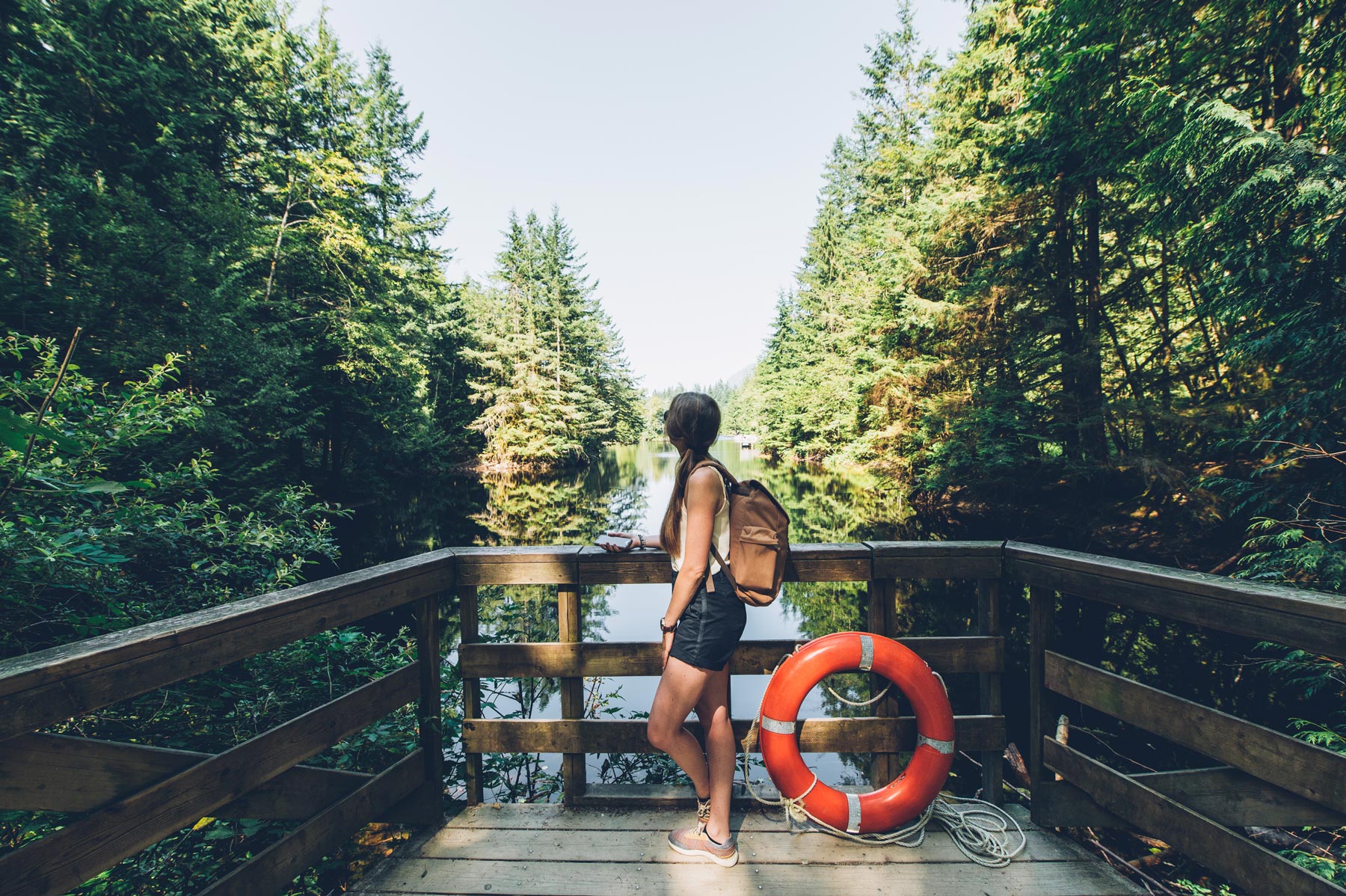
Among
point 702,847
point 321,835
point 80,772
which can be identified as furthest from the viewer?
point 702,847

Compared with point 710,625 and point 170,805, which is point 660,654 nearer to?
point 710,625

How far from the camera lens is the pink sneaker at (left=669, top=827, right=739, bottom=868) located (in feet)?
5.91

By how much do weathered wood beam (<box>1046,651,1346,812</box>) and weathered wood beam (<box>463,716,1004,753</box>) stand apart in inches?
15.0

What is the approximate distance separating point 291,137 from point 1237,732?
18028 mm

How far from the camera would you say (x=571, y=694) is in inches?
81.7

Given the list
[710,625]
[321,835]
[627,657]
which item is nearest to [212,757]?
[321,835]

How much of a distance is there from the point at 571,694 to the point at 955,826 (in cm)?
149

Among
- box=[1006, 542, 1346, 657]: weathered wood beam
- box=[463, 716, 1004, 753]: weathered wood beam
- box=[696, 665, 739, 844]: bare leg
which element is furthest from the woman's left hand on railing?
box=[1006, 542, 1346, 657]: weathered wood beam

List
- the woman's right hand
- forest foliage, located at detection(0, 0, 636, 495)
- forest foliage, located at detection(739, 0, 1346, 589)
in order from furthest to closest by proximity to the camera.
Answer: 1. forest foliage, located at detection(0, 0, 636, 495)
2. forest foliage, located at detection(739, 0, 1346, 589)
3. the woman's right hand

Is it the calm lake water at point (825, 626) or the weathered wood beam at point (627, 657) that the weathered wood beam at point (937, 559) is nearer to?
the weathered wood beam at point (627, 657)

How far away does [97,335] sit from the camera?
20.7 feet

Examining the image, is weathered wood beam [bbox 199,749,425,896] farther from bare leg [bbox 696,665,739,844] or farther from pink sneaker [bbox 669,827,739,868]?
bare leg [bbox 696,665,739,844]

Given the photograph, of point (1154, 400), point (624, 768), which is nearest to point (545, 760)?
A: point (624, 768)

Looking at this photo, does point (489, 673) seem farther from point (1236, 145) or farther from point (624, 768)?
point (1236, 145)
